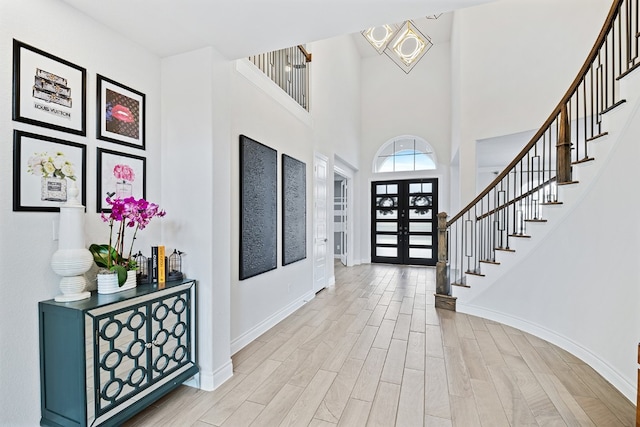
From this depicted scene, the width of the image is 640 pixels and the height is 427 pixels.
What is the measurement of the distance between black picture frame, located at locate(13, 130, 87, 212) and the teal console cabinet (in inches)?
21.8

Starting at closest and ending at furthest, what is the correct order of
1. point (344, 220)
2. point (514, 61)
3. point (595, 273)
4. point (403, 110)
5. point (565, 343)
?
point (595, 273) → point (565, 343) → point (514, 61) → point (403, 110) → point (344, 220)

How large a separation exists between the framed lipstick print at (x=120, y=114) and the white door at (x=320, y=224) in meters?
3.06

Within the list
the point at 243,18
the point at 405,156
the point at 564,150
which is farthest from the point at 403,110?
the point at 243,18

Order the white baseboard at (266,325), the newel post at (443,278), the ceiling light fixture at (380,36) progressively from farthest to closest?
the newel post at (443,278)
the ceiling light fixture at (380,36)
the white baseboard at (266,325)

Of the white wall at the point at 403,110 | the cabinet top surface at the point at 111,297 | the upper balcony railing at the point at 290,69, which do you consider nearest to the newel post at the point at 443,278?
the upper balcony railing at the point at 290,69

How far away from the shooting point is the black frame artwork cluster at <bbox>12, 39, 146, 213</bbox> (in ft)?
5.33

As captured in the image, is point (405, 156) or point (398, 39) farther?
point (405, 156)

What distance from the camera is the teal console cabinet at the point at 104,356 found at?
1601mm

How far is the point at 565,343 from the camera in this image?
9.93ft

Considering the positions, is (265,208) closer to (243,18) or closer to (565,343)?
(243,18)

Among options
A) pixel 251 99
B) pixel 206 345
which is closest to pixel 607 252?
pixel 206 345

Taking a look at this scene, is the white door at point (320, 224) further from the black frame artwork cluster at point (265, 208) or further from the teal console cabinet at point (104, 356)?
the teal console cabinet at point (104, 356)

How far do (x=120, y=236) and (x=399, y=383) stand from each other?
233cm

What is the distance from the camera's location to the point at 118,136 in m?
2.13
